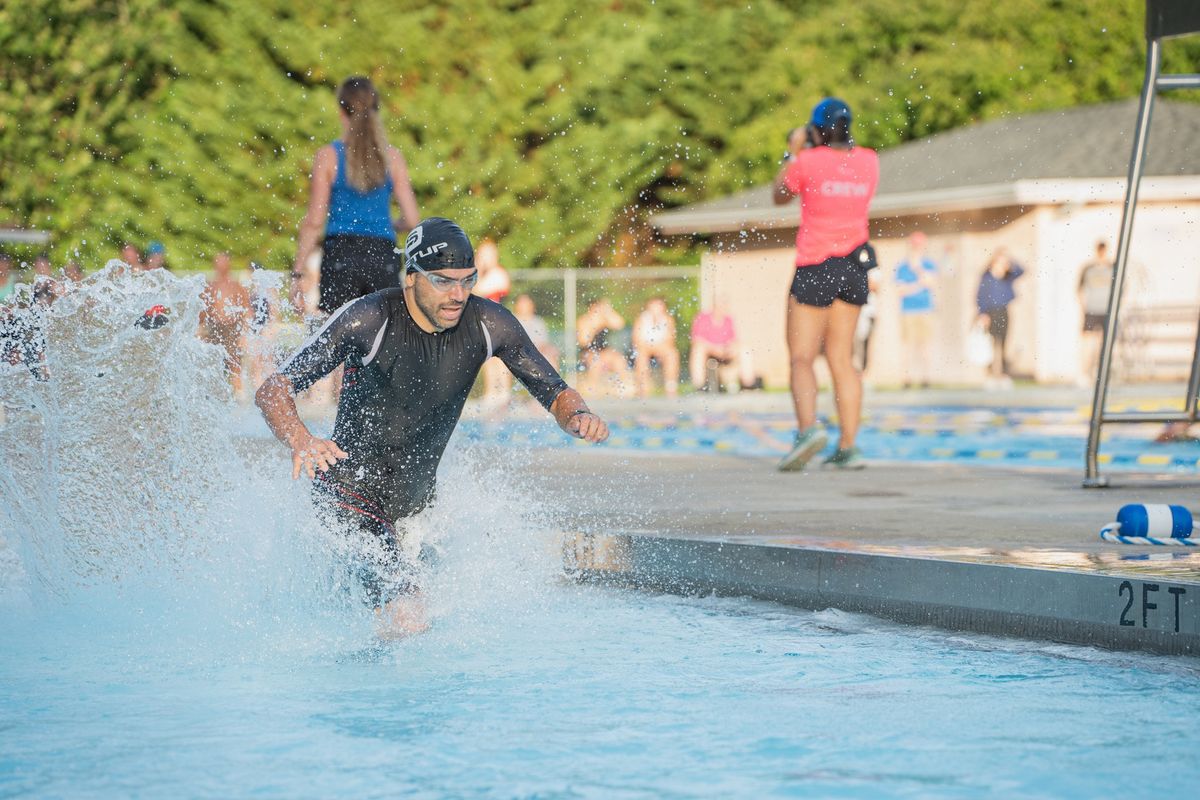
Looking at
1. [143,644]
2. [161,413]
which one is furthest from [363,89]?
[143,644]

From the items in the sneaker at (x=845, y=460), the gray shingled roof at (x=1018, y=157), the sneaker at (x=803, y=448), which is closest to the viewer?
the sneaker at (x=803, y=448)

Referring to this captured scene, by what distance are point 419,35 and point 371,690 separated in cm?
3432

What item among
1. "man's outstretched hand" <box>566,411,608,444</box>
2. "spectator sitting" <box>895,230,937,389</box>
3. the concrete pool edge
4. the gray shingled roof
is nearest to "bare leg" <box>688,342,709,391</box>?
"spectator sitting" <box>895,230,937,389</box>

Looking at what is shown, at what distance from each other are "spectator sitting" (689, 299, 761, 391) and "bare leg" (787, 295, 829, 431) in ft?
47.6

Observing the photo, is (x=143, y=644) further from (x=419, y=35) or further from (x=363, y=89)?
(x=419, y=35)

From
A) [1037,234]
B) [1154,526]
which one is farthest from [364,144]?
[1037,234]

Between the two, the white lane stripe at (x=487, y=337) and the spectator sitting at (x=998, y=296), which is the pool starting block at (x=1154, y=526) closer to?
the white lane stripe at (x=487, y=337)

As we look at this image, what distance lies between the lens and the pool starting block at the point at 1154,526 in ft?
21.1

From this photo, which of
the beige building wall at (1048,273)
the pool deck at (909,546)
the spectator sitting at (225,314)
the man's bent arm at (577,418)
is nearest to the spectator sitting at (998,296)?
the beige building wall at (1048,273)

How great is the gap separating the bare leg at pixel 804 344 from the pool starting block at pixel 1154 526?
3.46 metres

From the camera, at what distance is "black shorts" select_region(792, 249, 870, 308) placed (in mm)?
9758

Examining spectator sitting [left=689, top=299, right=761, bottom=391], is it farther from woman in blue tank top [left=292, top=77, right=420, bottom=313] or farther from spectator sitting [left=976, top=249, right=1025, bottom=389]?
woman in blue tank top [left=292, top=77, right=420, bottom=313]

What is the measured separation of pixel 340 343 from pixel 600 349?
1931cm

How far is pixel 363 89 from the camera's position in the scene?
845cm
